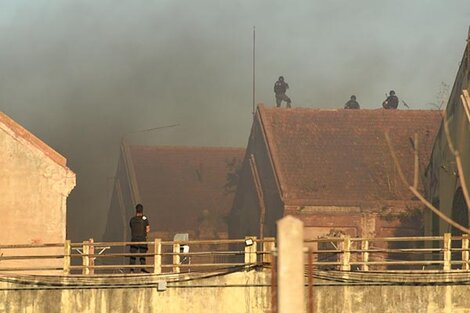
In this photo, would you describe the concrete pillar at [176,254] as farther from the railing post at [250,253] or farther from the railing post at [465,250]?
the railing post at [465,250]

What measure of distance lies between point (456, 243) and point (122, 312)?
35.9 feet

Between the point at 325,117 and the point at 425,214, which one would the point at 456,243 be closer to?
the point at 425,214

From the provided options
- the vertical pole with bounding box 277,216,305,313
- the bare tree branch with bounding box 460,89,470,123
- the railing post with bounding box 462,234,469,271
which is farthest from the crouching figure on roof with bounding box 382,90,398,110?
the vertical pole with bounding box 277,216,305,313

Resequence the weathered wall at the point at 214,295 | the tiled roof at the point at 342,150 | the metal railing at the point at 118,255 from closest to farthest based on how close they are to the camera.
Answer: the metal railing at the point at 118,255 < the weathered wall at the point at 214,295 < the tiled roof at the point at 342,150

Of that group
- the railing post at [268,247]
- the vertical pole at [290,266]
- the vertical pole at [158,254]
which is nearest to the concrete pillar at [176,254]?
the vertical pole at [158,254]

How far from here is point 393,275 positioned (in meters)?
25.2

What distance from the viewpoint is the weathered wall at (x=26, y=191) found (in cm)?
3394

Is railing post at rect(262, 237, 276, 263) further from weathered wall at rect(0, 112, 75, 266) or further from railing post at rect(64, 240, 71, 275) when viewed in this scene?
weathered wall at rect(0, 112, 75, 266)

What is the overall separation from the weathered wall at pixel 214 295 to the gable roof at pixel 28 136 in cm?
881

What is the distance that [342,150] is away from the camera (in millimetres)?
44281

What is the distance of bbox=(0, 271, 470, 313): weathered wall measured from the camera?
25.1 meters

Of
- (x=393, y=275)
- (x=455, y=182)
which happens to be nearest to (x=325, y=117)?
(x=455, y=182)

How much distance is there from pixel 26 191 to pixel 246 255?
10.7m

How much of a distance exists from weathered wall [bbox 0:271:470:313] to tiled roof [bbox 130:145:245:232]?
2538 cm
